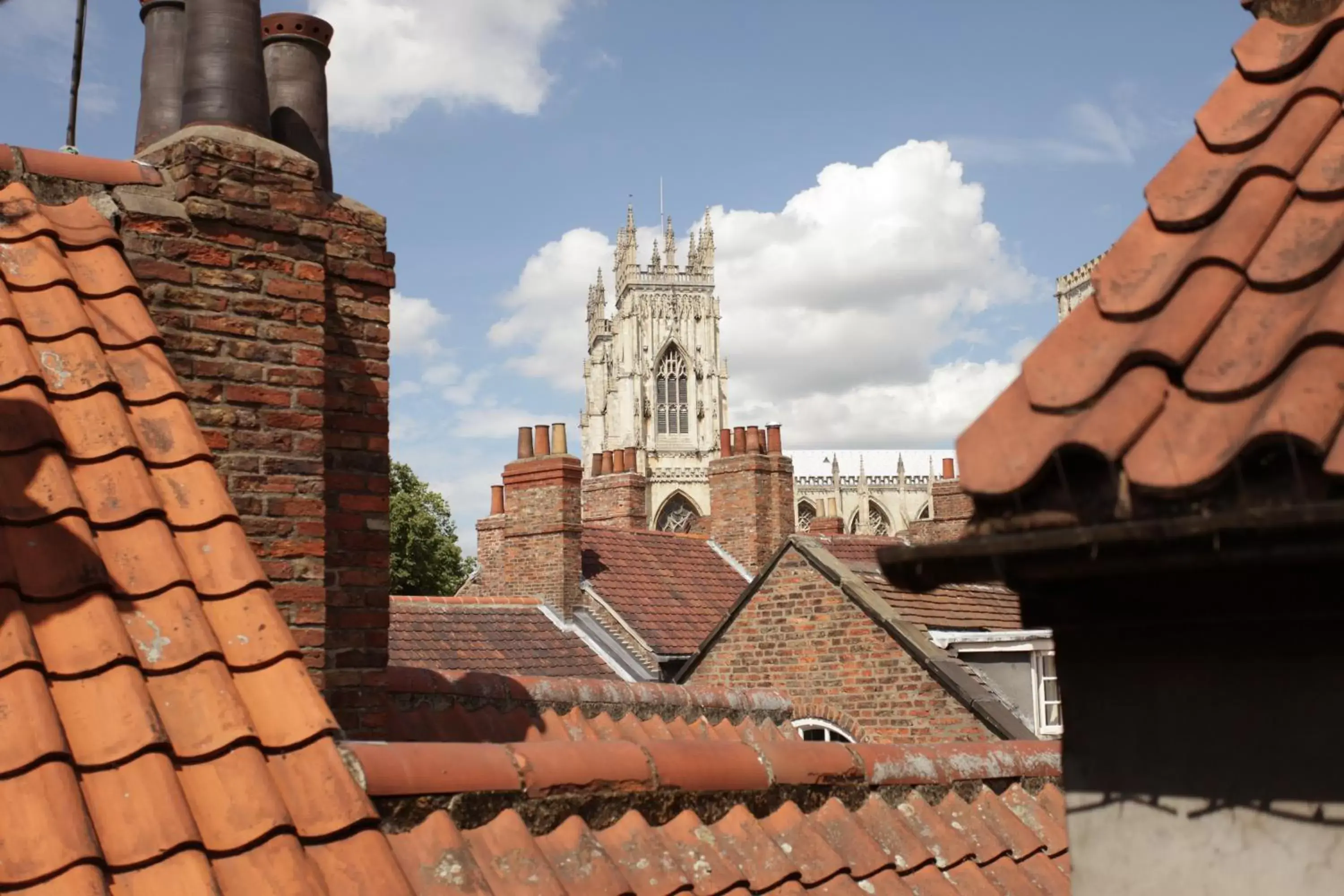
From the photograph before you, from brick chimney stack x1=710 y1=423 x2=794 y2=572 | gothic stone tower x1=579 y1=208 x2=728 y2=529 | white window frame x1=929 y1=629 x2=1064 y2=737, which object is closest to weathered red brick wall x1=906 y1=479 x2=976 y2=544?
brick chimney stack x1=710 y1=423 x2=794 y2=572

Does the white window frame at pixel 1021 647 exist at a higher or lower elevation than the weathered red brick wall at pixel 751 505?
lower

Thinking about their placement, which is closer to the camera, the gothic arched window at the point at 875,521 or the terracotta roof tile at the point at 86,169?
the terracotta roof tile at the point at 86,169

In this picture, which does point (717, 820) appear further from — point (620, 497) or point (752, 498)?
point (620, 497)

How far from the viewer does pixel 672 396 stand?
100625mm

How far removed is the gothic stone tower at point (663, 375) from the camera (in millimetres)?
97188

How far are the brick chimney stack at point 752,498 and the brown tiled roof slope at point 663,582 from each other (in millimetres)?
509

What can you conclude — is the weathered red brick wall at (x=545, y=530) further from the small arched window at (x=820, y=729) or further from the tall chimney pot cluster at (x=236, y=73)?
the tall chimney pot cluster at (x=236, y=73)

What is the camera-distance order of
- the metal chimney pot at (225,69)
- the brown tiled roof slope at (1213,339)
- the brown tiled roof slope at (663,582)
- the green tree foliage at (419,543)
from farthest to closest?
the green tree foliage at (419,543), the brown tiled roof slope at (663,582), the metal chimney pot at (225,69), the brown tiled roof slope at (1213,339)

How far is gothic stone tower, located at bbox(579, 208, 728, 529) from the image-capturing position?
9719 centimetres

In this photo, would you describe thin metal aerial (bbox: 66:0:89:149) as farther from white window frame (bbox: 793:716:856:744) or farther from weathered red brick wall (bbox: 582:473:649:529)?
weathered red brick wall (bbox: 582:473:649:529)

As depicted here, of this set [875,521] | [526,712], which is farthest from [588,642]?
[875,521]

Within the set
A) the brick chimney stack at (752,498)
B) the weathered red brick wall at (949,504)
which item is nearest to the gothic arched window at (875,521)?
the weathered red brick wall at (949,504)

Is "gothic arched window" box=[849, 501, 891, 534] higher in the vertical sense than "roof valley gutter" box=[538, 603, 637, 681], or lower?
higher

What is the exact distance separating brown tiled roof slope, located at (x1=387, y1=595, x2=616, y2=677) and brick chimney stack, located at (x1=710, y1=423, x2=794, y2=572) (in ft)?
18.2
